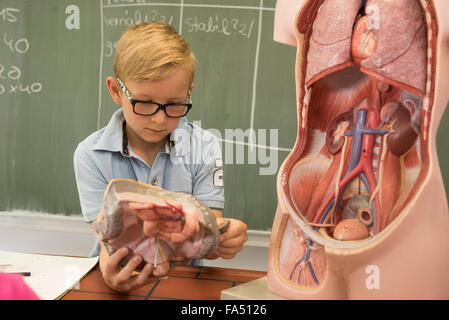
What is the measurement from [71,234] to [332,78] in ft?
3.71

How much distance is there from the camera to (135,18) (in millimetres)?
1264

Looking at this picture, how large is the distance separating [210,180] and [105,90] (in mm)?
671

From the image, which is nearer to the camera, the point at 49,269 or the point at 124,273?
the point at 124,273

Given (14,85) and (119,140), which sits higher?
(14,85)

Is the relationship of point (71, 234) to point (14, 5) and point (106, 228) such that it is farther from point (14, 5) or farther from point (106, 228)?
point (106, 228)

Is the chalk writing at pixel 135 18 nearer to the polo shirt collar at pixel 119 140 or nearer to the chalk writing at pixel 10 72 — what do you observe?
the chalk writing at pixel 10 72

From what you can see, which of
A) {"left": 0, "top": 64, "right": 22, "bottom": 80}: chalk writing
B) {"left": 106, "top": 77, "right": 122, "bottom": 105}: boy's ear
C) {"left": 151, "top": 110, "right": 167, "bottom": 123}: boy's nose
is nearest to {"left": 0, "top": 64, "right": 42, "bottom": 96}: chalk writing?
{"left": 0, "top": 64, "right": 22, "bottom": 80}: chalk writing

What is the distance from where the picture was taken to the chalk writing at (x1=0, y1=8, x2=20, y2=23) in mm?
1289

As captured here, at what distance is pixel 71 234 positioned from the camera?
1.35 metres

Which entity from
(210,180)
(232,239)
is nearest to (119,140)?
(210,180)

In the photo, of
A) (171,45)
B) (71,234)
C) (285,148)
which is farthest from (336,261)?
(71,234)

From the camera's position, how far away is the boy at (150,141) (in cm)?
59

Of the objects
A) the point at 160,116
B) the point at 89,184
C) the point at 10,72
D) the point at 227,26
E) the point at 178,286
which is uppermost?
the point at 227,26

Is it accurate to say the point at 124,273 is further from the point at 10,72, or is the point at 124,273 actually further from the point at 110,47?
the point at 10,72
